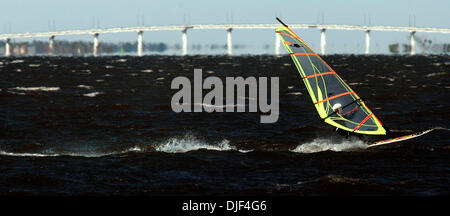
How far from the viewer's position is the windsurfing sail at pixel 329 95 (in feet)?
69.3

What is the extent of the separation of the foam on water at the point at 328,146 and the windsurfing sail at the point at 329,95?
147cm

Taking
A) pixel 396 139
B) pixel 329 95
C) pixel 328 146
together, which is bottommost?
pixel 328 146

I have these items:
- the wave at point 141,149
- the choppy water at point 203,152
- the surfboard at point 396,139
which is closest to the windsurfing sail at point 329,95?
the surfboard at point 396,139

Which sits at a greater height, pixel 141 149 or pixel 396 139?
pixel 396 139

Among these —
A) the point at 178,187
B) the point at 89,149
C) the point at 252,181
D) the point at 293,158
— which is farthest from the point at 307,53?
the point at 89,149

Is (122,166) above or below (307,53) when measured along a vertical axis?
below

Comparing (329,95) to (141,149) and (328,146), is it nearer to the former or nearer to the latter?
(328,146)

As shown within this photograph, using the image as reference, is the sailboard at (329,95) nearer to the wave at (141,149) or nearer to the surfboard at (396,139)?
the surfboard at (396,139)

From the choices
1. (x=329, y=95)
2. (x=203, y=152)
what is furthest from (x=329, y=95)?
(x=203, y=152)

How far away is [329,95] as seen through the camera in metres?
21.4
